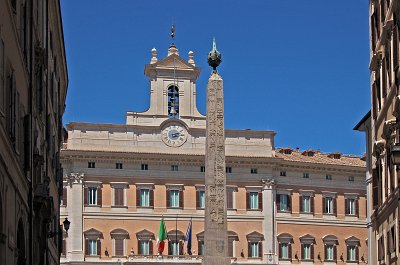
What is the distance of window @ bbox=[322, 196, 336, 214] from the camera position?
83312mm

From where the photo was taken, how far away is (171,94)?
80.4m

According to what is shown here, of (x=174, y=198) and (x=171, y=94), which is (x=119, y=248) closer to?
(x=174, y=198)

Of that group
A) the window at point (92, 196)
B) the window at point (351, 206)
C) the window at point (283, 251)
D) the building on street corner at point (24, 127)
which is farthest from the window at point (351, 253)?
the building on street corner at point (24, 127)

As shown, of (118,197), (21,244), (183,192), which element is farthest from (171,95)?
(21,244)

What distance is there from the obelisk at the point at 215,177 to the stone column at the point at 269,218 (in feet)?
116

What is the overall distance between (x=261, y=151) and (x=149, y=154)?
882 centimetres

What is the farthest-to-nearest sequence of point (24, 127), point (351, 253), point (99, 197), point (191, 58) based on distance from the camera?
point (351, 253)
point (191, 58)
point (99, 197)
point (24, 127)

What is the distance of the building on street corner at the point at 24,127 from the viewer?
1884 cm

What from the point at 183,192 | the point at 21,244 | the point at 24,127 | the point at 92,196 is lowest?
the point at 21,244

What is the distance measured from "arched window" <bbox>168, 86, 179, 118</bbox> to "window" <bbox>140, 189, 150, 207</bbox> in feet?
19.5

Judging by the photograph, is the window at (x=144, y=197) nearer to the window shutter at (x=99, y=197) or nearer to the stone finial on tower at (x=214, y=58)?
the window shutter at (x=99, y=197)

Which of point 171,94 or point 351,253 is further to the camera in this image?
point 351,253

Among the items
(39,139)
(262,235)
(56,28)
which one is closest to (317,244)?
(262,235)

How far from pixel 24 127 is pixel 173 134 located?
187 ft
